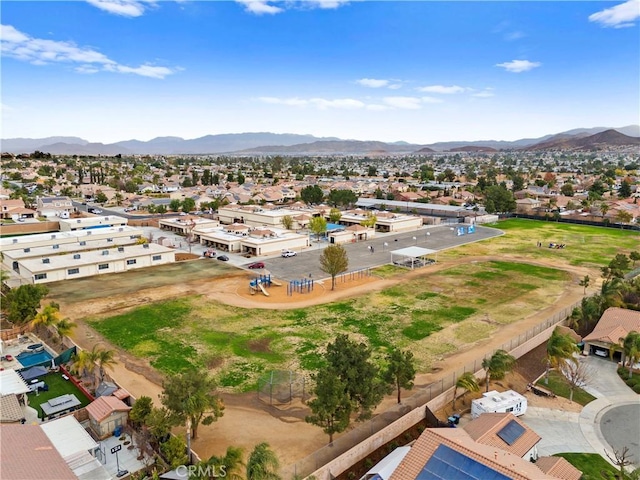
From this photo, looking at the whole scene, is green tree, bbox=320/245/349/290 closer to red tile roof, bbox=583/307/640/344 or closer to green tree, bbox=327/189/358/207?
red tile roof, bbox=583/307/640/344

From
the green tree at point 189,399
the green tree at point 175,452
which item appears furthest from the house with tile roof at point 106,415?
the green tree at point 175,452

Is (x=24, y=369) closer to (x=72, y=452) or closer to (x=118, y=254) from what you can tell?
(x=72, y=452)

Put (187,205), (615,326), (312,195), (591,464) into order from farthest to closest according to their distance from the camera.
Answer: (312,195) → (187,205) → (615,326) → (591,464)

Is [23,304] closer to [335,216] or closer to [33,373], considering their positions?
[33,373]

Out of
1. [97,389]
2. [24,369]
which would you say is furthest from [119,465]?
[24,369]

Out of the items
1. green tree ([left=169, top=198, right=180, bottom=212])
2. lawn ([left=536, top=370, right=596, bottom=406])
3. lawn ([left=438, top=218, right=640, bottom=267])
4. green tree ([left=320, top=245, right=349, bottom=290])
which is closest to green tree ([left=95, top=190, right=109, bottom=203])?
green tree ([left=169, top=198, right=180, bottom=212])

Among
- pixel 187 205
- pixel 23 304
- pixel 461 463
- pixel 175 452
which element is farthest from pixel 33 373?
pixel 187 205
